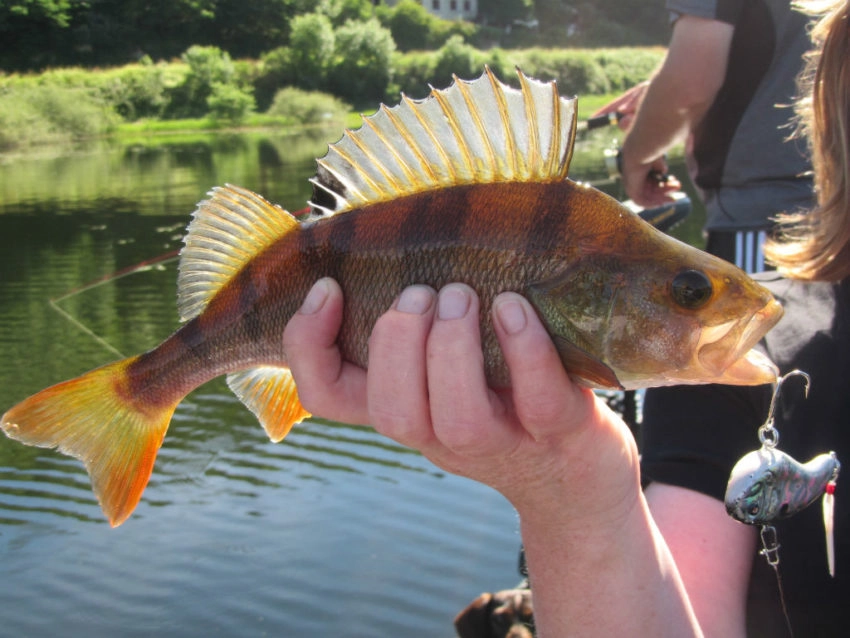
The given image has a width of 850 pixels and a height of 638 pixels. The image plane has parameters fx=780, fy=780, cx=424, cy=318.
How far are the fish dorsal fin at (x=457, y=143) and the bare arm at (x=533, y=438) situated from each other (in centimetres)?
20

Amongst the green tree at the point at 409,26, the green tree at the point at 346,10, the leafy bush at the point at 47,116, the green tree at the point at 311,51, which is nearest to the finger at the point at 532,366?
the leafy bush at the point at 47,116

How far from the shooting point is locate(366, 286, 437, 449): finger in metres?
1.25

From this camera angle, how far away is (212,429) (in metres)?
6.13

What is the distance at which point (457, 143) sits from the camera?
1.31m

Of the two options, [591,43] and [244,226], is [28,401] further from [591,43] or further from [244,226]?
[591,43]

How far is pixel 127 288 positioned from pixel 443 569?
23.1 feet

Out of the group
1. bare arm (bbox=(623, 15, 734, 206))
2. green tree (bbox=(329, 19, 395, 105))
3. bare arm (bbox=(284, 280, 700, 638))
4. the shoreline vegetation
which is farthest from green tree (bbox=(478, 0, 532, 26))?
bare arm (bbox=(284, 280, 700, 638))

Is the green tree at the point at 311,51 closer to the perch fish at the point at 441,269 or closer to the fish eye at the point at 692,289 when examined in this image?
the perch fish at the point at 441,269

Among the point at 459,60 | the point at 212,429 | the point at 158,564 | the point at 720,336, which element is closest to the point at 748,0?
the point at 720,336

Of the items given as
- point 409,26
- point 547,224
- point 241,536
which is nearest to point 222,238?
point 547,224

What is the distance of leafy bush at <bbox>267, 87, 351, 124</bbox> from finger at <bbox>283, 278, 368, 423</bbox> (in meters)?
38.1

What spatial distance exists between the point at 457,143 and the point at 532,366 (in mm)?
399

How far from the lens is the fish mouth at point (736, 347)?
1.17 metres

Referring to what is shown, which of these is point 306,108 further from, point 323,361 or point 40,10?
point 323,361
